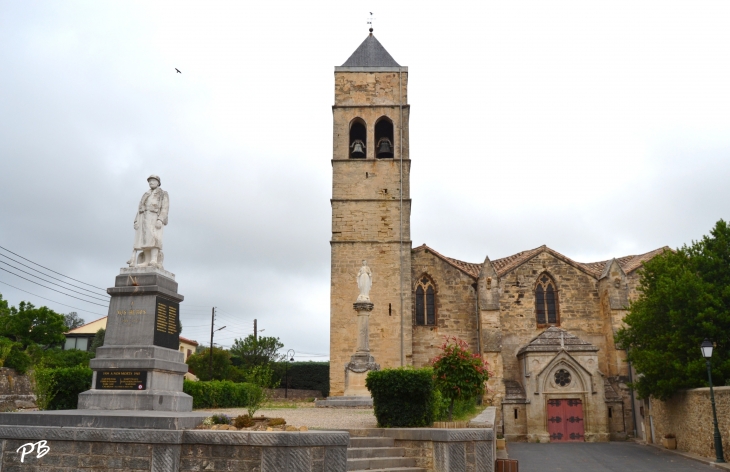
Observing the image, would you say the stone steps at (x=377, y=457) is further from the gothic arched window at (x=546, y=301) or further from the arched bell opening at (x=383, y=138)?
the gothic arched window at (x=546, y=301)

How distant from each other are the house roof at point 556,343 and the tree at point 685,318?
5.82m

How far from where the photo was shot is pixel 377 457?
9.20 meters

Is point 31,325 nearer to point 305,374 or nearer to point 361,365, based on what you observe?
point 305,374

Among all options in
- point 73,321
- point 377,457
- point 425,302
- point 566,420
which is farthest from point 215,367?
point 73,321

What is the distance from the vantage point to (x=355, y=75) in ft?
100

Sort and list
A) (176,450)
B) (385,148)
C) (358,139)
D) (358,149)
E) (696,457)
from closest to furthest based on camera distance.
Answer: (176,450), (696,457), (358,149), (385,148), (358,139)

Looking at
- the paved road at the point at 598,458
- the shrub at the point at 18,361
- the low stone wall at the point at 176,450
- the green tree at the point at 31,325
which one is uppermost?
the green tree at the point at 31,325

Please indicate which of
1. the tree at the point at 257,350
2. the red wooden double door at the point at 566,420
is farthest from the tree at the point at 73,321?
the red wooden double door at the point at 566,420

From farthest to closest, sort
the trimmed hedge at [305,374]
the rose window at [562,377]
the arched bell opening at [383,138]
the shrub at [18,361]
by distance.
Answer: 1. the trimmed hedge at [305,374]
2. the arched bell opening at [383,138]
3. the rose window at [562,377]
4. the shrub at [18,361]

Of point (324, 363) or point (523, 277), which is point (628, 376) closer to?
point (523, 277)

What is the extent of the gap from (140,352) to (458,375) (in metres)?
6.17

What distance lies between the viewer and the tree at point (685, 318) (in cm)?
1842

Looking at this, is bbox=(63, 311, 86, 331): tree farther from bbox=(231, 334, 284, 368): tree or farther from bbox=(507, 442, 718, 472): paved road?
bbox=(507, 442, 718, 472): paved road

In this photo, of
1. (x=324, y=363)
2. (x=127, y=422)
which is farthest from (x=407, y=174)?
(x=127, y=422)
